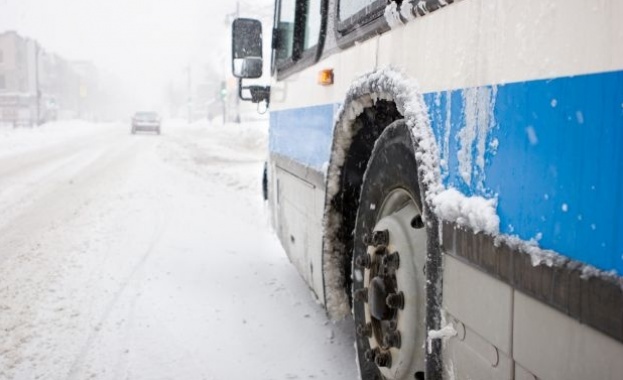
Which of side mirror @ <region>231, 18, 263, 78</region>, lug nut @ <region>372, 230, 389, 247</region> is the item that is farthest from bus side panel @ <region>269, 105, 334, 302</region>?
lug nut @ <region>372, 230, 389, 247</region>

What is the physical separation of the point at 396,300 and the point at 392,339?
20 cm

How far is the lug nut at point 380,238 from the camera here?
2.34 metres

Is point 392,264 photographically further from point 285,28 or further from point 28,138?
point 28,138

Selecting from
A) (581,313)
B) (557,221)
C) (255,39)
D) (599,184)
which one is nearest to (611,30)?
(599,184)

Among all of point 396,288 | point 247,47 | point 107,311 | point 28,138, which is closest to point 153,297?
point 107,311

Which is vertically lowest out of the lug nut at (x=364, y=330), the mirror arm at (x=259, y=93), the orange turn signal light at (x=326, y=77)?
the lug nut at (x=364, y=330)

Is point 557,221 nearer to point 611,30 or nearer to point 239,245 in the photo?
point 611,30

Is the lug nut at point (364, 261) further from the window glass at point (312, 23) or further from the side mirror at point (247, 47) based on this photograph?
the side mirror at point (247, 47)

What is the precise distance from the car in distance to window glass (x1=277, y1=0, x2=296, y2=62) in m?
34.9

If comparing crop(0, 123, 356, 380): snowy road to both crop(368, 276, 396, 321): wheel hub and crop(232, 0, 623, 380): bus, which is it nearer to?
crop(232, 0, 623, 380): bus

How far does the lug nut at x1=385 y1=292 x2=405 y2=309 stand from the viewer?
7.17ft

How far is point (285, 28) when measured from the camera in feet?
14.9

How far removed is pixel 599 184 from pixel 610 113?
128mm

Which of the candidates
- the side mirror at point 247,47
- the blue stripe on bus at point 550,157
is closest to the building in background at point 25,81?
the side mirror at point 247,47
